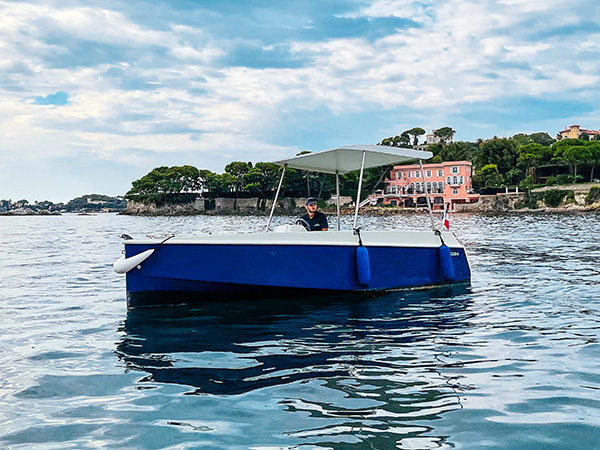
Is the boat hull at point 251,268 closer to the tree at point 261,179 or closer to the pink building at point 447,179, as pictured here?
the pink building at point 447,179

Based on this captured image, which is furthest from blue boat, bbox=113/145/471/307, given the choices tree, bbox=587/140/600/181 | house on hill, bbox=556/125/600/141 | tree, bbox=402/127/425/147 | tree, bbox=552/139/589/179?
house on hill, bbox=556/125/600/141

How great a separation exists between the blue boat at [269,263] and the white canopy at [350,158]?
0.12 feet

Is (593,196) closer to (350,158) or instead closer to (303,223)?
(350,158)

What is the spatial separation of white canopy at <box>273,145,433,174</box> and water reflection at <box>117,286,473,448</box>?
2.61 metres

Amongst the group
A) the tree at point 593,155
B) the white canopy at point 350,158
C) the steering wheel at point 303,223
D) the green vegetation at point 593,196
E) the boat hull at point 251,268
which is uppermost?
the tree at point 593,155

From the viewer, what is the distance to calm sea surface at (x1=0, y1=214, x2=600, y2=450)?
4.52 metres

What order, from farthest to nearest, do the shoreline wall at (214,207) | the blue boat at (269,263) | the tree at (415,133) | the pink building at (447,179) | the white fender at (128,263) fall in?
the tree at (415,133), the shoreline wall at (214,207), the pink building at (447,179), the blue boat at (269,263), the white fender at (128,263)

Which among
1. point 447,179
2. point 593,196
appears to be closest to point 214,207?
point 447,179

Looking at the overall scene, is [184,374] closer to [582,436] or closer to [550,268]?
[582,436]

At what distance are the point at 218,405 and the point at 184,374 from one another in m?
1.08

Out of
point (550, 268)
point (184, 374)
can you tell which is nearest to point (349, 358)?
point (184, 374)

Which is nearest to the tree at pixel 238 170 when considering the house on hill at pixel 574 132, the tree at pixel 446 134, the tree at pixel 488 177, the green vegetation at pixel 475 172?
the green vegetation at pixel 475 172

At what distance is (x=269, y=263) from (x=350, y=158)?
300 cm

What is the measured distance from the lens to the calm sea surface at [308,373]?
178 inches
